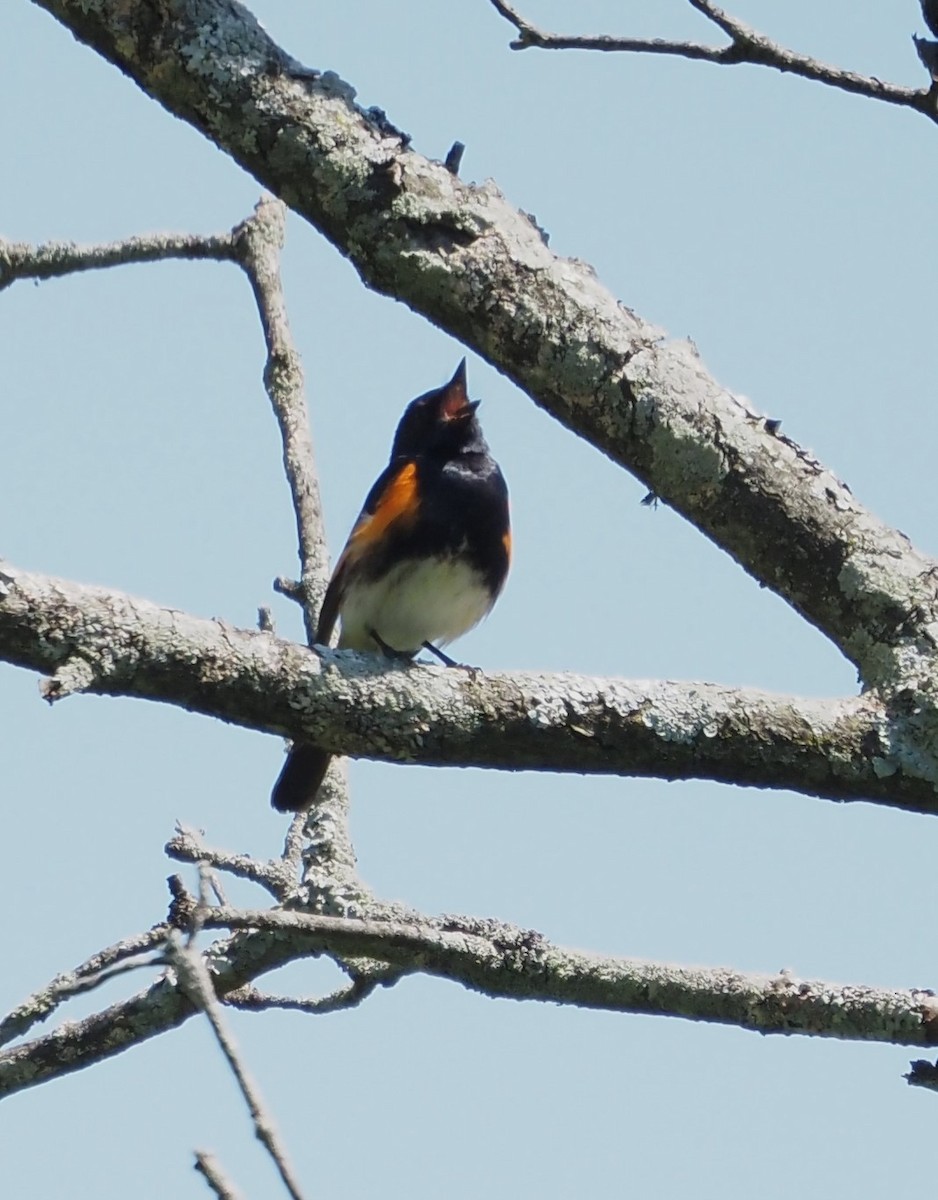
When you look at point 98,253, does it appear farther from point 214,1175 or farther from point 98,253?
point 214,1175

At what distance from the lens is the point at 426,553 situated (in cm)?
520

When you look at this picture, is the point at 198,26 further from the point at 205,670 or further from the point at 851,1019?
the point at 851,1019

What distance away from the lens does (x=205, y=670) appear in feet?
7.50

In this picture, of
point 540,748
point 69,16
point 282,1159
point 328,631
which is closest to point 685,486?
point 540,748

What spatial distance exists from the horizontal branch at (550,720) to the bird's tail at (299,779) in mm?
1503

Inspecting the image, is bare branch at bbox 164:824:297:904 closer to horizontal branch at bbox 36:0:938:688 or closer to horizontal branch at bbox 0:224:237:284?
horizontal branch at bbox 36:0:938:688

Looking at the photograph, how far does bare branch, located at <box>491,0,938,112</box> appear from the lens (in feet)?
7.90

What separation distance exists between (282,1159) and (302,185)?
5.26 ft

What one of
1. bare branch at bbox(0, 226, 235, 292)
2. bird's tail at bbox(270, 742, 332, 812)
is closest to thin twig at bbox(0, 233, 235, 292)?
bare branch at bbox(0, 226, 235, 292)

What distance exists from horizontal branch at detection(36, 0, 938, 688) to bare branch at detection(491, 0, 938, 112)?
354mm

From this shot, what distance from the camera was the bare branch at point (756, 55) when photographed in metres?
2.41

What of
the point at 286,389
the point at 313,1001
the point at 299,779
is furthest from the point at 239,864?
the point at 286,389

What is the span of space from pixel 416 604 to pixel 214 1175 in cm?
398

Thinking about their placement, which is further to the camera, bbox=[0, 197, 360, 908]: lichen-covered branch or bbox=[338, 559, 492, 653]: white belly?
bbox=[338, 559, 492, 653]: white belly
